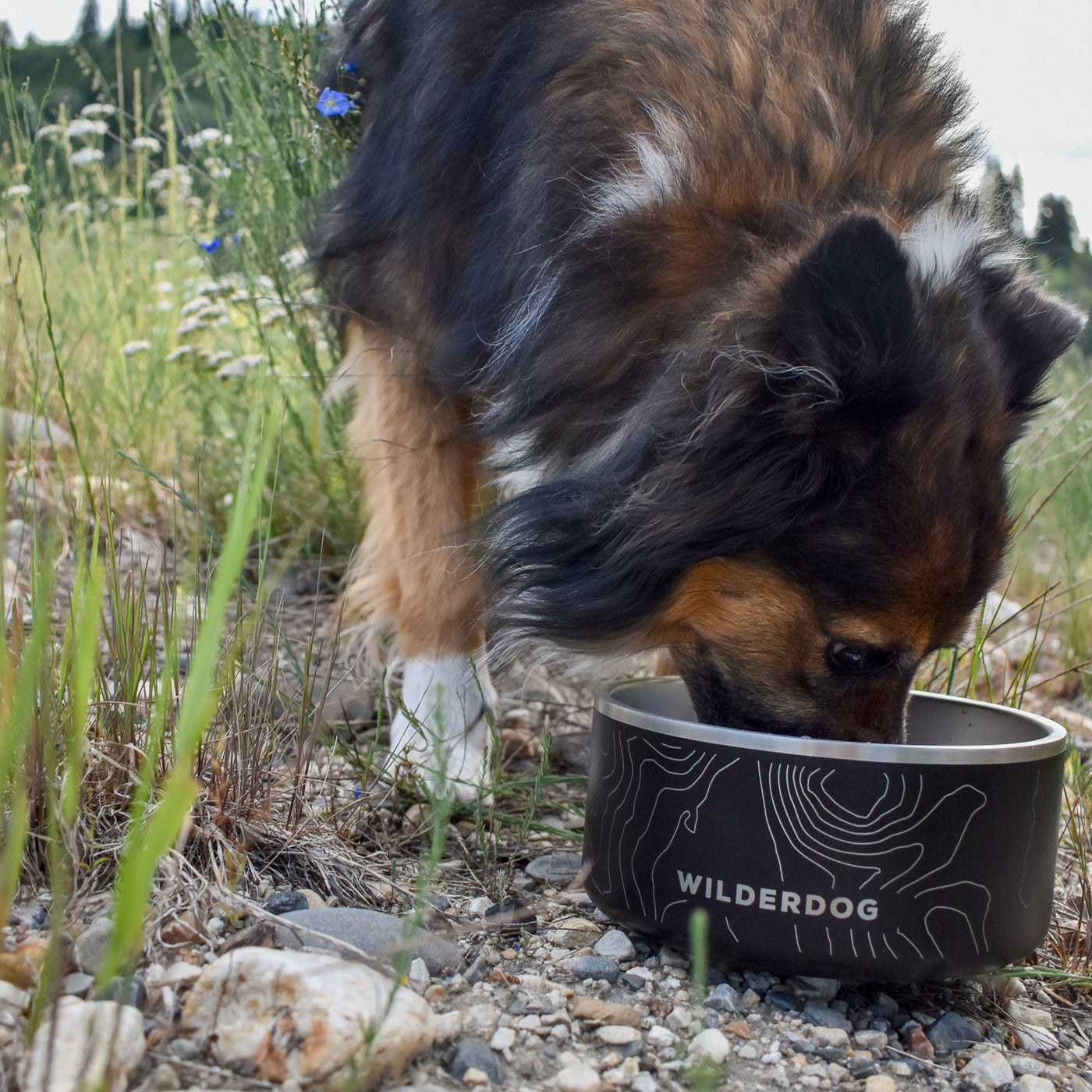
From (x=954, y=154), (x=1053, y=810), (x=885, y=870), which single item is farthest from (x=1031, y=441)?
(x=885, y=870)

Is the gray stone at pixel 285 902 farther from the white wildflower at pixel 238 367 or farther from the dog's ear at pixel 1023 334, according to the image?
the white wildflower at pixel 238 367

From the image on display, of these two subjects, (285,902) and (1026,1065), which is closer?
(1026,1065)

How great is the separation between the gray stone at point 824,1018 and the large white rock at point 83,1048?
1.04 meters

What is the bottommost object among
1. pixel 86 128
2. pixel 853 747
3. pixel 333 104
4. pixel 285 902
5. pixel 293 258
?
pixel 285 902

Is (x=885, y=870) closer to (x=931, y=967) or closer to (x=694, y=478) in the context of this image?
(x=931, y=967)

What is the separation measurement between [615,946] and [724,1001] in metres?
0.23

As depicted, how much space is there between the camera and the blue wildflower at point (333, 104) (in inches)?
121

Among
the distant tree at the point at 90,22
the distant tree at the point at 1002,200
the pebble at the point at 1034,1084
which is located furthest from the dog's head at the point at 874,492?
the distant tree at the point at 90,22

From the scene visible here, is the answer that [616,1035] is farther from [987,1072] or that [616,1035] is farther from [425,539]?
[425,539]

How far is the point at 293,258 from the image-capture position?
4.05 metres

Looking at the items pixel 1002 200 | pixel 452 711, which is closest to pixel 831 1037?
pixel 452 711

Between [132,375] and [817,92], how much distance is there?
136 inches

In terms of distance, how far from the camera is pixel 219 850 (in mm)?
1989

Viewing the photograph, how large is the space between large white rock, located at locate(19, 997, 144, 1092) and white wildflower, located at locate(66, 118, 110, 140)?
4.07 metres
